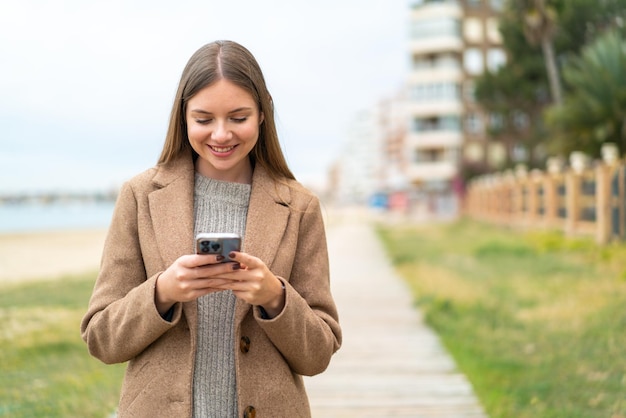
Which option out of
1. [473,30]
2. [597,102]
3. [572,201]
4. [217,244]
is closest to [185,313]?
[217,244]

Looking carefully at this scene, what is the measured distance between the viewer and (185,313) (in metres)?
1.76

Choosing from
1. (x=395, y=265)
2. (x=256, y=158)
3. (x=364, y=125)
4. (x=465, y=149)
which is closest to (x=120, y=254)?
(x=256, y=158)

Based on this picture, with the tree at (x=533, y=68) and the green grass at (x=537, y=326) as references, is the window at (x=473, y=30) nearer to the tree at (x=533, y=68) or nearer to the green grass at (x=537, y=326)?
the tree at (x=533, y=68)

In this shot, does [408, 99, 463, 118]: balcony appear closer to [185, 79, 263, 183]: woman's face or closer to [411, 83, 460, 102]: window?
[411, 83, 460, 102]: window

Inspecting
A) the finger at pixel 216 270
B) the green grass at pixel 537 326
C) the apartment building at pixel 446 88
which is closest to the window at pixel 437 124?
the apartment building at pixel 446 88

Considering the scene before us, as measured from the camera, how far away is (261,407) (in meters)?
1.77

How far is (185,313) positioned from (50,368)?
167 inches

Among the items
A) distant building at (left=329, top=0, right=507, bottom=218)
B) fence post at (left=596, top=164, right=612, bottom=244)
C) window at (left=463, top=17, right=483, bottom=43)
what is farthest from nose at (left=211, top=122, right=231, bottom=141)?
window at (left=463, top=17, right=483, bottom=43)

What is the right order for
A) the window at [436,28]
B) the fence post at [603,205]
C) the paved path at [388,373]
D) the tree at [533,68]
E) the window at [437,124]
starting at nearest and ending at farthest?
the paved path at [388,373]
the fence post at [603,205]
the tree at [533,68]
the window at [436,28]
the window at [437,124]

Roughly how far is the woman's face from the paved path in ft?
9.31

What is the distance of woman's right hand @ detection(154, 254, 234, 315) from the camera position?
151 centimetres

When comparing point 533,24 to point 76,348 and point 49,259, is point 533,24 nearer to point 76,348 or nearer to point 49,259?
point 49,259

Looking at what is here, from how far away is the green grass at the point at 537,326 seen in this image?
446cm

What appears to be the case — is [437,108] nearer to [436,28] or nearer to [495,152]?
[495,152]
